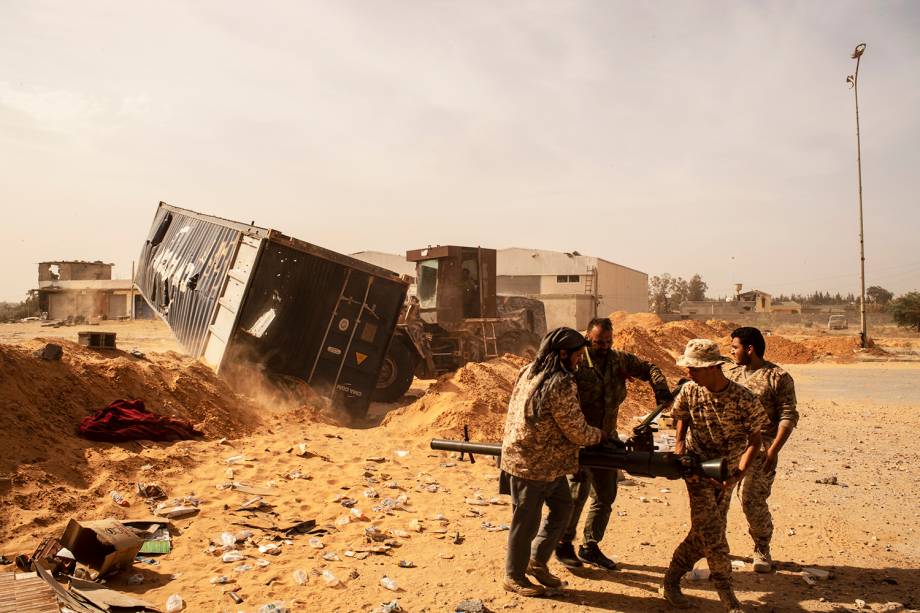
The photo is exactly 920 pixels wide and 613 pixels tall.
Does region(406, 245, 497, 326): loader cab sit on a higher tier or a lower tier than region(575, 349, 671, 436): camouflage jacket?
higher

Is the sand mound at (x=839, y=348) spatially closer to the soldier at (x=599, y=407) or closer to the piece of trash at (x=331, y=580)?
the soldier at (x=599, y=407)

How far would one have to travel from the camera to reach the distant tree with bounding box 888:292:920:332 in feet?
114

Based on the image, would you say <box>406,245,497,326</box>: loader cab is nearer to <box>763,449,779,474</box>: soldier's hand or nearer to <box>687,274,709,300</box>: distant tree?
<box>763,449,779,474</box>: soldier's hand

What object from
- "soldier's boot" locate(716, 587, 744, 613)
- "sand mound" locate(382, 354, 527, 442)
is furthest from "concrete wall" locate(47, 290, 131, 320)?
"soldier's boot" locate(716, 587, 744, 613)

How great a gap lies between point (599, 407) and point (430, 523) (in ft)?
6.54

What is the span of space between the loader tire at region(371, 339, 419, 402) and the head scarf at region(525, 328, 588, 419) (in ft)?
29.6

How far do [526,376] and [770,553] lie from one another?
2.41 m

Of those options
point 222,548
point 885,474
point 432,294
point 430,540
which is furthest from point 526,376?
point 432,294

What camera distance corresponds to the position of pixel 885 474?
23.1 feet

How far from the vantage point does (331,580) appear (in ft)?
14.1

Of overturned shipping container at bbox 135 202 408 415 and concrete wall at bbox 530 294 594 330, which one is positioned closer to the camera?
overturned shipping container at bbox 135 202 408 415

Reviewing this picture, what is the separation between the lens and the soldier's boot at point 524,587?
4.03 m

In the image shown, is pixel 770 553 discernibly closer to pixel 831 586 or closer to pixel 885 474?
pixel 831 586

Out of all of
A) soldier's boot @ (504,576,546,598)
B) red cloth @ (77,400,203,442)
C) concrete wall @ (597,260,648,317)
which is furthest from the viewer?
concrete wall @ (597,260,648,317)
